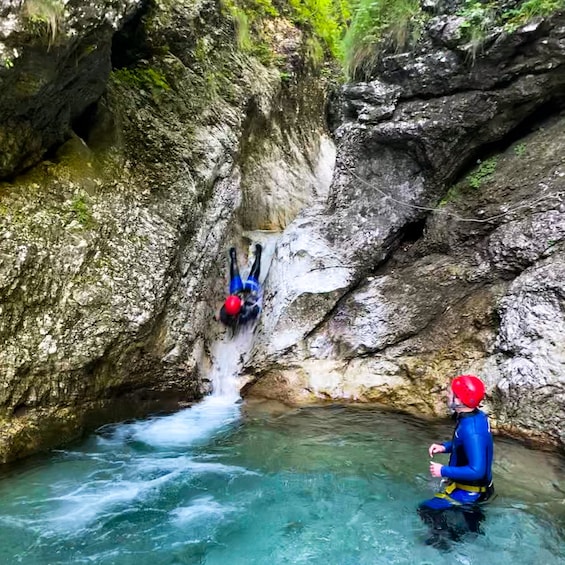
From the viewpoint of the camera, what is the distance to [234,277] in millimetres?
9719

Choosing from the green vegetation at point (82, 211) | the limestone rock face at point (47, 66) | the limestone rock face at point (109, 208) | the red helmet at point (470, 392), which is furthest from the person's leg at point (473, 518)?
the limestone rock face at point (47, 66)

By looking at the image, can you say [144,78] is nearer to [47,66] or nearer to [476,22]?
[47,66]

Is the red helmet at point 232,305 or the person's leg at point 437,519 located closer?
the person's leg at point 437,519

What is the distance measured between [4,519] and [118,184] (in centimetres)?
444

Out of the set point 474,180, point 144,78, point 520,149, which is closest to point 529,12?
point 520,149

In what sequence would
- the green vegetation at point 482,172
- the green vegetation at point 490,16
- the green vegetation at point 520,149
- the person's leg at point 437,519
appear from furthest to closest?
the green vegetation at point 482,172 < the green vegetation at point 520,149 < the green vegetation at point 490,16 < the person's leg at point 437,519

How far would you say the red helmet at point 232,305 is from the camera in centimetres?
898

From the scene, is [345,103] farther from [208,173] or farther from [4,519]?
[4,519]

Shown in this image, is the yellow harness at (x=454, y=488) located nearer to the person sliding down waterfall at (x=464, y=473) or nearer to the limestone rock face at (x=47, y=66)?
the person sliding down waterfall at (x=464, y=473)

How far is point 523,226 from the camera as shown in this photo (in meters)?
7.50

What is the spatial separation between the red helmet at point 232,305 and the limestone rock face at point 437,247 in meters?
0.54

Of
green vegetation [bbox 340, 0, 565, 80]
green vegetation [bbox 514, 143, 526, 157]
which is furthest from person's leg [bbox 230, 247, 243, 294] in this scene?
green vegetation [bbox 514, 143, 526, 157]

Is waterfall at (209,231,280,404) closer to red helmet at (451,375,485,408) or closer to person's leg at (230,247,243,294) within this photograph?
person's leg at (230,247,243,294)

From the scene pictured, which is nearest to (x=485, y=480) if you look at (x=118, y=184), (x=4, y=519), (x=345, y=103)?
(x=4, y=519)
